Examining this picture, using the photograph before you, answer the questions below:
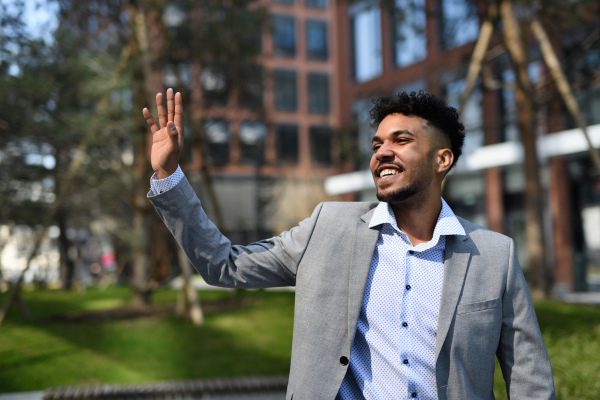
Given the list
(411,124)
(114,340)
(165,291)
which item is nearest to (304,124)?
(165,291)

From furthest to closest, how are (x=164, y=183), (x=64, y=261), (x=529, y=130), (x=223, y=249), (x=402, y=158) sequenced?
1. (x=64, y=261)
2. (x=529, y=130)
3. (x=402, y=158)
4. (x=223, y=249)
5. (x=164, y=183)

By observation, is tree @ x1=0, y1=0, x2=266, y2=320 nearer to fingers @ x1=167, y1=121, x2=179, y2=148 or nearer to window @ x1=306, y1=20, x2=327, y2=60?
fingers @ x1=167, y1=121, x2=179, y2=148

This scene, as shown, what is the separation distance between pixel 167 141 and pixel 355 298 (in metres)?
0.92

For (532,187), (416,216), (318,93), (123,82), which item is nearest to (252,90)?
(123,82)

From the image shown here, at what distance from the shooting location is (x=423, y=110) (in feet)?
7.89

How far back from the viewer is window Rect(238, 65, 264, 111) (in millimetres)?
13383

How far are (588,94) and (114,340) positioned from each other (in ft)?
45.1

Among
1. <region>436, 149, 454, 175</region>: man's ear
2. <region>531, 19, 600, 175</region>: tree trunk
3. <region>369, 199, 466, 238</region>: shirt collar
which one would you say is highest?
<region>531, 19, 600, 175</region>: tree trunk

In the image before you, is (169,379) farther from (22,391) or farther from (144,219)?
(144,219)

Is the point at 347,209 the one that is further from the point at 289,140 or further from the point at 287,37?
the point at 287,37

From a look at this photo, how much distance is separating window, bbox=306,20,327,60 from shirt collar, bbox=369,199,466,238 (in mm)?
37031

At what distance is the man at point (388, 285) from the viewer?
2094mm

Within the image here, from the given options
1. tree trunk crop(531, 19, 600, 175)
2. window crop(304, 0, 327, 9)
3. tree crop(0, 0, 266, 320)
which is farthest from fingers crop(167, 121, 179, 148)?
window crop(304, 0, 327, 9)

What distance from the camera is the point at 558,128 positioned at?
16.6 meters
